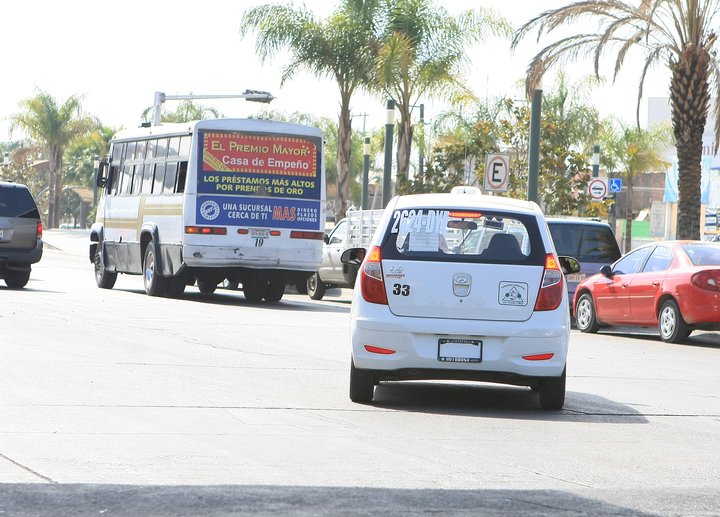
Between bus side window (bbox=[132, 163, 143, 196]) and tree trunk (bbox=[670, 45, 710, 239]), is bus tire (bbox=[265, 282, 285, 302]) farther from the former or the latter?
tree trunk (bbox=[670, 45, 710, 239])

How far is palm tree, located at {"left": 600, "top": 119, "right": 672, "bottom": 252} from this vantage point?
166ft

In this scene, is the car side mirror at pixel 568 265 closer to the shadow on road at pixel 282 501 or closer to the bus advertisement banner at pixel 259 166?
the shadow on road at pixel 282 501

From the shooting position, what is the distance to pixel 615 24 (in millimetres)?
22297

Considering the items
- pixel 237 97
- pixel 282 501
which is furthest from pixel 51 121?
pixel 282 501

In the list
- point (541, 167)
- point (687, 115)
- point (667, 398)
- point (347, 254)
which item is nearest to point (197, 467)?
point (347, 254)

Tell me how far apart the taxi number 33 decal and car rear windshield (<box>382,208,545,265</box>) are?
0.76ft

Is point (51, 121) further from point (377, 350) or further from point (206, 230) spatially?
point (377, 350)

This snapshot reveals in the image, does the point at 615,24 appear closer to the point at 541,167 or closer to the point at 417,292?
the point at 541,167

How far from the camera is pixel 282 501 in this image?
16.7 ft

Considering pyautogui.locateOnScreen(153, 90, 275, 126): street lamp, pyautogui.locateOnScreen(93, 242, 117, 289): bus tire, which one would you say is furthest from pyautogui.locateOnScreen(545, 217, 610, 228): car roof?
pyautogui.locateOnScreen(153, 90, 275, 126): street lamp

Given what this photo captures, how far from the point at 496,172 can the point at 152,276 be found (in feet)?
23.9

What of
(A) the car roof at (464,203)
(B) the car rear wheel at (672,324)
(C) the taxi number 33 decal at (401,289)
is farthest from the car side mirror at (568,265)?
(B) the car rear wheel at (672,324)

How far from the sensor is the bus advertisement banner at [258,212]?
1948 centimetres

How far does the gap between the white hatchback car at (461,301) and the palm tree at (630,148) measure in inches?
1703
